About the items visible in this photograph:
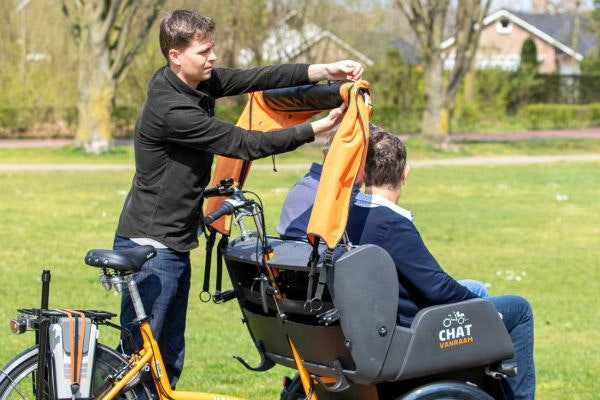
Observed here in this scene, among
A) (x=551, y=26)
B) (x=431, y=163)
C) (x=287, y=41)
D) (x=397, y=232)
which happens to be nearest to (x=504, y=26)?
(x=551, y=26)

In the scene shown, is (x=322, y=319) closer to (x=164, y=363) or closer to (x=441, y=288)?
(x=441, y=288)

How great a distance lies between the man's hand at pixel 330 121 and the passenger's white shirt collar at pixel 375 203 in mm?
314

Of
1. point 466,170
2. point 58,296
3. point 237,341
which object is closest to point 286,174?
point 466,170

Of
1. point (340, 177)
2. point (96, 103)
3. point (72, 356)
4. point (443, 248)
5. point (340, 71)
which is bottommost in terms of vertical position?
point (443, 248)

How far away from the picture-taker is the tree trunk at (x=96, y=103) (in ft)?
88.5

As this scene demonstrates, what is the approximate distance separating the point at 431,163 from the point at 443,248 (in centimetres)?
1327

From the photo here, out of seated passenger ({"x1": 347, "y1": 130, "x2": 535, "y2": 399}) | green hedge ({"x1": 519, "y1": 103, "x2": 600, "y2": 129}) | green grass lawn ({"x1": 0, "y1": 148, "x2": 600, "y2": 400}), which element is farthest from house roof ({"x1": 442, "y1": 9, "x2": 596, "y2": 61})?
seated passenger ({"x1": 347, "y1": 130, "x2": 535, "y2": 399})

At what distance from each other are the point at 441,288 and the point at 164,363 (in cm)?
132

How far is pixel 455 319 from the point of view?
4352 millimetres

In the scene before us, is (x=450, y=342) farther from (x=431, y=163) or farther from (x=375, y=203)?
(x=431, y=163)

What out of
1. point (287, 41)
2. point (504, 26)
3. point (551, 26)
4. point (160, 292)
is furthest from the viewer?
point (551, 26)

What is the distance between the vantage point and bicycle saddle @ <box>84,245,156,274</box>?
4360 millimetres

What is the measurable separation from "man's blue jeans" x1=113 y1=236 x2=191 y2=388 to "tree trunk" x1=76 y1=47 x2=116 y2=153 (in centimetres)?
2249

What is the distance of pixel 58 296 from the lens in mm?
9438
